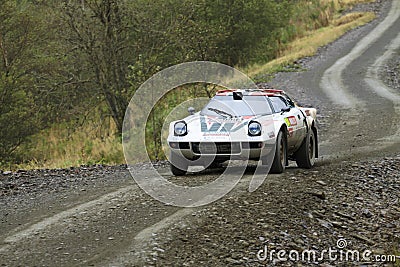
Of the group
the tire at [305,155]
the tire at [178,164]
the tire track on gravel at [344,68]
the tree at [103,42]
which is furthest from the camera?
the tire track on gravel at [344,68]

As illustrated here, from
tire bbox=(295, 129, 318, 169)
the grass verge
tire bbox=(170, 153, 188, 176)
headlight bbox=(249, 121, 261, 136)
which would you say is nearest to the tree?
the grass verge

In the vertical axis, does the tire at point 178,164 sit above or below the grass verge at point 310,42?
below

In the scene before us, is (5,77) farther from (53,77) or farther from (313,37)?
(313,37)

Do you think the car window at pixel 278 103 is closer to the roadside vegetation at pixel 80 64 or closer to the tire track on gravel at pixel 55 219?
the tire track on gravel at pixel 55 219

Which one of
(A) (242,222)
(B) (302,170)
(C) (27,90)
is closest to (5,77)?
(C) (27,90)

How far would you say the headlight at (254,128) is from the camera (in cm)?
1030

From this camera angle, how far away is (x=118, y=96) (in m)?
22.4

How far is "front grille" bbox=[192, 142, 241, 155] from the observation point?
10.3 m

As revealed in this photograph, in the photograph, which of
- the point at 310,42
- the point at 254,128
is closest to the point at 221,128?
the point at 254,128

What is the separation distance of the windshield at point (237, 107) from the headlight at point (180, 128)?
2.17 ft

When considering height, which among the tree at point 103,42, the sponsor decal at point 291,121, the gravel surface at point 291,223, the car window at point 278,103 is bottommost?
the gravel surface at point 291,223

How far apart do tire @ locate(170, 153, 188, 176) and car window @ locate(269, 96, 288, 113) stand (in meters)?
1.81

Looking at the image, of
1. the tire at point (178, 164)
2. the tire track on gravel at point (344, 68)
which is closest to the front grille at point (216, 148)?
the tire at point (178, 164)

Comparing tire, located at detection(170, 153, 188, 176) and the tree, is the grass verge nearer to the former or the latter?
the tree
